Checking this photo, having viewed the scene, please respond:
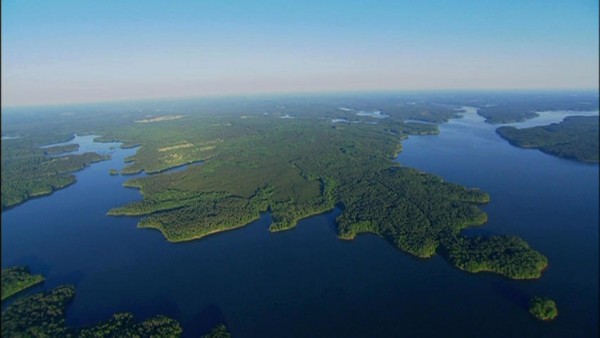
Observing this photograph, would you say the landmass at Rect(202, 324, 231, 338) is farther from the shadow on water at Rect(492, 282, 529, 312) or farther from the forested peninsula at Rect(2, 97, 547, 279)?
the shadow on water at Rect(492, 282, 529, 312)

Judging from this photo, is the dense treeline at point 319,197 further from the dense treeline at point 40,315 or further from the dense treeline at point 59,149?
the dense treeline at point 59,149

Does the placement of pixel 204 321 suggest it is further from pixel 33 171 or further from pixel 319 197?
pixel 33 171

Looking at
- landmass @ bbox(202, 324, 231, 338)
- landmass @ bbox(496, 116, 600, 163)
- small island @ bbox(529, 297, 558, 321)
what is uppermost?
landmass @ bbox(496, 116, 600, 163)

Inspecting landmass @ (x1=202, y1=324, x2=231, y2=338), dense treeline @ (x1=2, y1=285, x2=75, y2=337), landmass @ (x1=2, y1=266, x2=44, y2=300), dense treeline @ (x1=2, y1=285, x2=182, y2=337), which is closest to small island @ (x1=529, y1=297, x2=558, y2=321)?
landmass @ (x1=202, y1=324, x2=231, y2=338)

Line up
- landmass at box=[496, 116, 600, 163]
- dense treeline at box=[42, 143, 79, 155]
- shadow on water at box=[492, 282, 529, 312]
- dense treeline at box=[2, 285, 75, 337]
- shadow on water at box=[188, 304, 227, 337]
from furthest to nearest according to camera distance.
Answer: dense treeline at box=[42, 143, 79, 155] < landmass at box=[496, 116, 600, 163] < shadow on water at box=[492, 282, 529, 312] < shadow on water at box=[188, 304, 227, 337] < dense treeline at box=[2, 285, 75, 337]

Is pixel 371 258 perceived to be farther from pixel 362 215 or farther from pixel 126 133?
pixel 126 133

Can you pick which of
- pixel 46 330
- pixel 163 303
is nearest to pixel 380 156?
pixel 163 303
